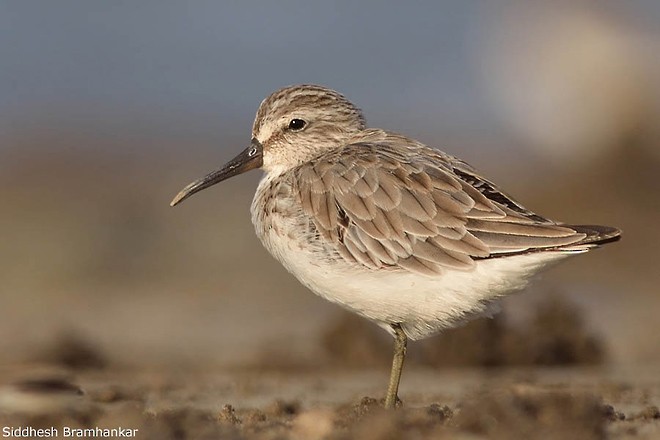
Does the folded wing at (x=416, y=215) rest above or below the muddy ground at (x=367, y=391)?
above

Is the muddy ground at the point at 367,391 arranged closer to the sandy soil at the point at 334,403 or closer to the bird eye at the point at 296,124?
the sandy soil at the point at 334,403

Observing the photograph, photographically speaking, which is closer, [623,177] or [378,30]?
[623,177]

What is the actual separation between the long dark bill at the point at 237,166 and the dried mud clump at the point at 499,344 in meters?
2.02

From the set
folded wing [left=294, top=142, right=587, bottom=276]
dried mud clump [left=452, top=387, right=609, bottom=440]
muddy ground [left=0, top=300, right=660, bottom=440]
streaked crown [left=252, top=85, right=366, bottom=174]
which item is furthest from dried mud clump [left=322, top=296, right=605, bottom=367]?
dried mud clump [left=452, top=387, right=609, bottom=440]

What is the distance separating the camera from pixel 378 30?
25.5 meters

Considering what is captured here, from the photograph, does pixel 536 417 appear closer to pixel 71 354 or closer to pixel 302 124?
pixel 302 124

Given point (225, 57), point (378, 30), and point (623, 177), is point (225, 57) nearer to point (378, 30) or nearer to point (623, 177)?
point (378, 30)

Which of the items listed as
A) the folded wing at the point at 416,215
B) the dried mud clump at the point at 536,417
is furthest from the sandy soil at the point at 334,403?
the folded wing at the point at 416,215

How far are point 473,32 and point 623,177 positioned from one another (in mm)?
6156

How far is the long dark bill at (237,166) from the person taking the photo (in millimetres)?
7598

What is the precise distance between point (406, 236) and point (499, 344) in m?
2.83

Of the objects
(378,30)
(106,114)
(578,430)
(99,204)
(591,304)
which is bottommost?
(578,430)

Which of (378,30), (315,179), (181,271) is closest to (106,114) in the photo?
(378,30)

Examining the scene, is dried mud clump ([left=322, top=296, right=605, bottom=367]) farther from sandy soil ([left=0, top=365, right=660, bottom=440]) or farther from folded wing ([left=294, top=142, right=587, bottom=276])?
folded wing ([left=294, top=142, right=587, bottom=276])
